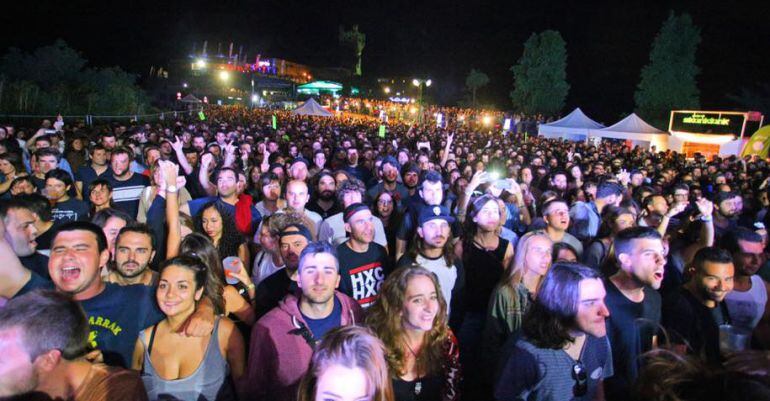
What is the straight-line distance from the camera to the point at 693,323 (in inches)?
118

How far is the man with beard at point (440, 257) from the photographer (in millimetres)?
3662

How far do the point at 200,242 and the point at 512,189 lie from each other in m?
4.10

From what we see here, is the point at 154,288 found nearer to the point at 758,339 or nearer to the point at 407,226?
the point at 407,226

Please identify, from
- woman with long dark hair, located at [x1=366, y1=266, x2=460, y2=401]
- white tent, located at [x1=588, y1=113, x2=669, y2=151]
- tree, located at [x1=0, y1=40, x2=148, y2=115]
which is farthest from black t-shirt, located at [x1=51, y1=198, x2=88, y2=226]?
white tent, located at [x1=588, y1=113, x2=669, y2=151]

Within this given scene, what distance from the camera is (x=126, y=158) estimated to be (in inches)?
222

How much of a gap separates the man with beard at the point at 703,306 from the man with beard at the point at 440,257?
1.46 metres

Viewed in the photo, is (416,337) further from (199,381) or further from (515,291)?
(199,381)

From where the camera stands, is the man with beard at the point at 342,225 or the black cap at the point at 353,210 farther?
the man with beard at the point at 342,225

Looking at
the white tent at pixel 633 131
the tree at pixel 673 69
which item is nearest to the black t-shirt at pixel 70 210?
the white tent at pixel 633 131

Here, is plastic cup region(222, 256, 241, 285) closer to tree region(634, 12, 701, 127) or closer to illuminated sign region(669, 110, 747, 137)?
illuminated sign region(669, 110, 747, 137)

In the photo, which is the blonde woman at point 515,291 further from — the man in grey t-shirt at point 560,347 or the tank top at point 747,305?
the tank top at point 747,305

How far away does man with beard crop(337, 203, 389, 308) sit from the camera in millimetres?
3705

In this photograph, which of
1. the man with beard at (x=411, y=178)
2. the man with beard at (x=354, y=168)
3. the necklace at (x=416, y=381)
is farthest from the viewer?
the man with beard at (x=354, y=168)

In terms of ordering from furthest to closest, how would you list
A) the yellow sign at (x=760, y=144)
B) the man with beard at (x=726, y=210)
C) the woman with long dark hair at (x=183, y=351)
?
the yellow sign at (x=760, y=144) → the man with beard at (x=726, y=210) → the woman with long dark hair at (x=183, y=351)
